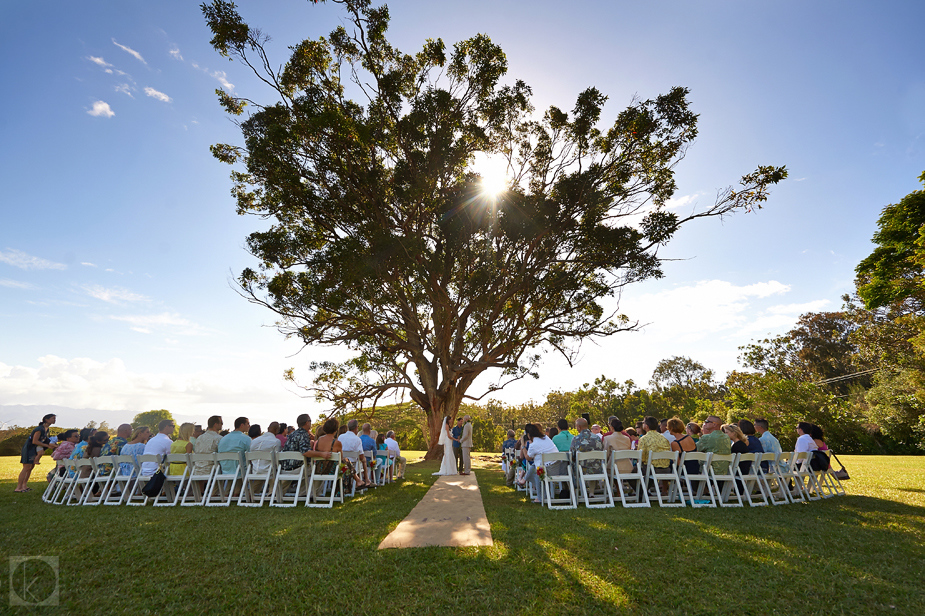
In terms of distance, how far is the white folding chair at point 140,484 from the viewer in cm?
651

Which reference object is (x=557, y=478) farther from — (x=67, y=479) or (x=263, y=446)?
(x=67, y=479)

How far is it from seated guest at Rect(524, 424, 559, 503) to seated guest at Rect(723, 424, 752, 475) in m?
3.00

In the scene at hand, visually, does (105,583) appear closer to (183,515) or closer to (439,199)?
(183,515)

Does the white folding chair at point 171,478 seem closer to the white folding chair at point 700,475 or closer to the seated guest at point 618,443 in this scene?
the seated guest at point 618,443

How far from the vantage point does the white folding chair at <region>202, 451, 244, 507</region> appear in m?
6.46

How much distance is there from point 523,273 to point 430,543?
418 inches

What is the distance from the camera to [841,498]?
6.95 metres

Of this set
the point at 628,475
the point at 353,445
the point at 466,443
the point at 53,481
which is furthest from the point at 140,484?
the point at 628,475

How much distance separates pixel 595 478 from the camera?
6.45 m

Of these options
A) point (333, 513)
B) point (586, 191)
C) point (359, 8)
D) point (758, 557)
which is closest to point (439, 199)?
point (586, 191)

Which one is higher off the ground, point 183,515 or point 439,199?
point 439,199

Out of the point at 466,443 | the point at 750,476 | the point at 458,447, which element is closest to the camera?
the point at 750,476

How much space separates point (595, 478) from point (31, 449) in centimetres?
1118

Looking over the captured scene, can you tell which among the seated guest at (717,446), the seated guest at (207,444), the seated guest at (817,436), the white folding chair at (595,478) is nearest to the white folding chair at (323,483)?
the seated guest at (207,444)
